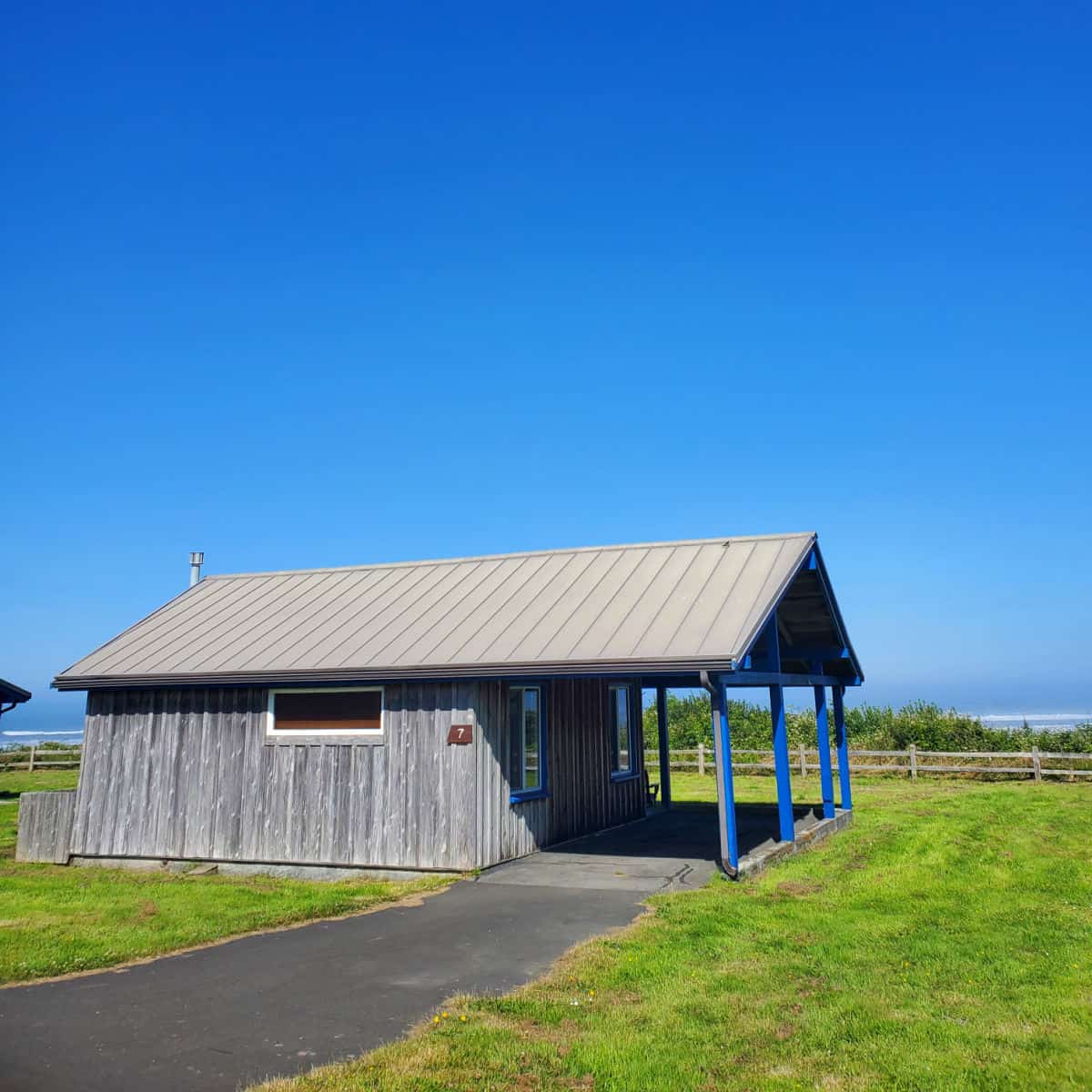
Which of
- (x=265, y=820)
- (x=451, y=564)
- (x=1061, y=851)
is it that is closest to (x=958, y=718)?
(x=1061, y=851)

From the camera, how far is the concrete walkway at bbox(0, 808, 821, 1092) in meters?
6.02

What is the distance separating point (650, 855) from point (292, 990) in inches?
294

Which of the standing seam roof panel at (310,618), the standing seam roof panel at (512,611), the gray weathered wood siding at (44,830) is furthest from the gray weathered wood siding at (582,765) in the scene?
the gray weathered wood siding at (44,830)

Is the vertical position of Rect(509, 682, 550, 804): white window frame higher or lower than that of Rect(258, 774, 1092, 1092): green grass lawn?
higher

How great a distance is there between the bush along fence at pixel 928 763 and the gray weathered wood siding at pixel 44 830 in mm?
18617

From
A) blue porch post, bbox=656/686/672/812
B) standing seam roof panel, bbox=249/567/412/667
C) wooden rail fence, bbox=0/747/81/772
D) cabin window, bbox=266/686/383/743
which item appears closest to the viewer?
cabin window, bbox=266/686/383/743

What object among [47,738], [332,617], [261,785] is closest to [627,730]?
[332,617]

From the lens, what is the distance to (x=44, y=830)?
15.1 m

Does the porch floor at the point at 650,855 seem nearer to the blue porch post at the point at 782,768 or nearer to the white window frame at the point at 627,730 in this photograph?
the blue porch post at the point at 782,768

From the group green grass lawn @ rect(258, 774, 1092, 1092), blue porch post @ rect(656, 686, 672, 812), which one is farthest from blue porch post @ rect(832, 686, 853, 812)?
green grass lawn @ rect(258, 774, 1092, 1092)

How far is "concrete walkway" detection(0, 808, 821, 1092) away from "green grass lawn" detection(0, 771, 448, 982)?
1.52 ft

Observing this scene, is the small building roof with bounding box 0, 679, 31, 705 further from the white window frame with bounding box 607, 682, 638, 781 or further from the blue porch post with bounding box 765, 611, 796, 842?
the blue porch post with bounding box 765, 611, 796, 842

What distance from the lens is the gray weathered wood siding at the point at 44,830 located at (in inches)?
593

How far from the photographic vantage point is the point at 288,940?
946 centimetres
